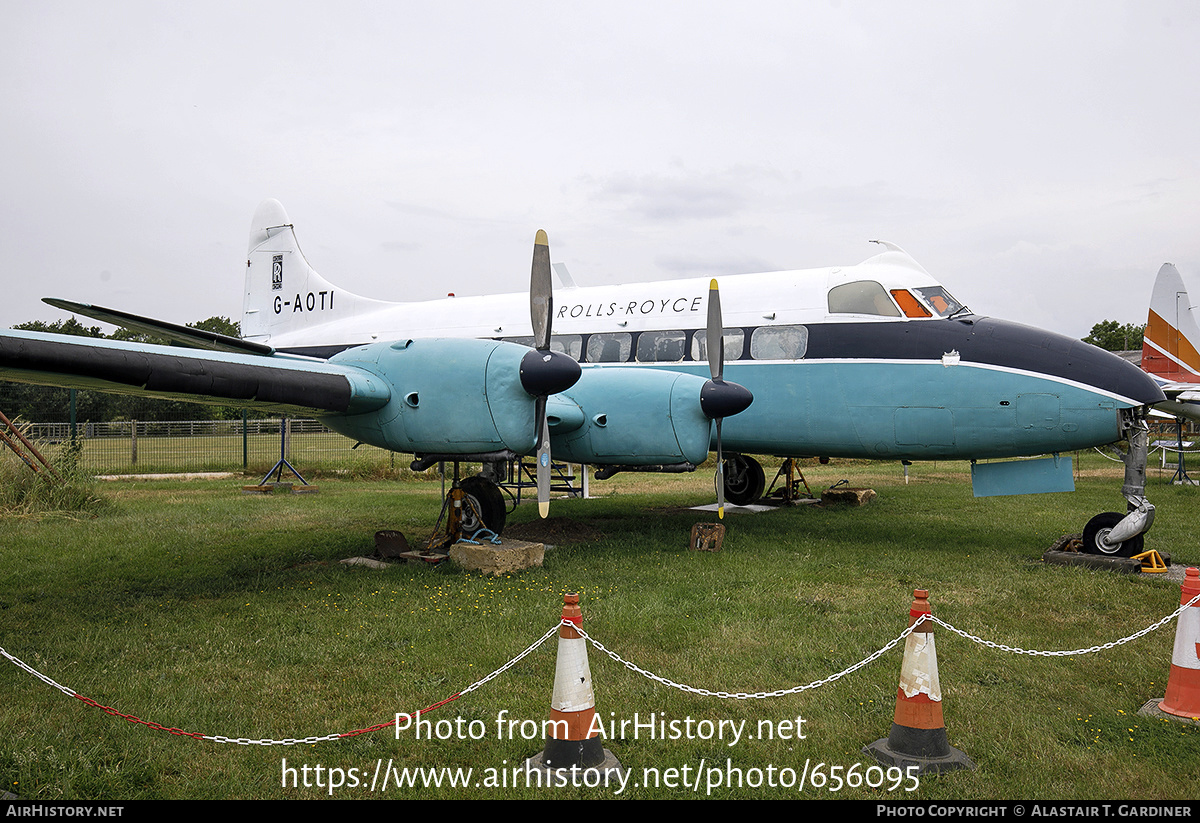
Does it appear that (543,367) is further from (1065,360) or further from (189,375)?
(1065,360)

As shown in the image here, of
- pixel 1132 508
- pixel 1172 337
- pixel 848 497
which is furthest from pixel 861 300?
pixel 1172 337

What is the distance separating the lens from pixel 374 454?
90.6 feet

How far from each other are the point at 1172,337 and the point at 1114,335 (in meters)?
42.5

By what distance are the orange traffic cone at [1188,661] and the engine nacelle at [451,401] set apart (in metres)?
5.72

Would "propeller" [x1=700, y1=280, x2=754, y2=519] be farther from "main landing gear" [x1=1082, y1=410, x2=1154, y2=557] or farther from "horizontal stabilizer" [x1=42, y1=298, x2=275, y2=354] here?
"horizontal stabilizer" [x1=42, y1=298, x2=275, y2=354]

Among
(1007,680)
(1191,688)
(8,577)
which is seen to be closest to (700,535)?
(1007,680)

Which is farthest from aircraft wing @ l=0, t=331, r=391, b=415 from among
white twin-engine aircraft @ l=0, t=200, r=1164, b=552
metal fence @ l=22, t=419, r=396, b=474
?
metal fence @ l=22, t=419, r=396, b=474

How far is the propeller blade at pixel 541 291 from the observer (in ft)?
28.2

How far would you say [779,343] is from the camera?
34.2 ft

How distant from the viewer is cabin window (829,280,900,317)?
32.1 feet

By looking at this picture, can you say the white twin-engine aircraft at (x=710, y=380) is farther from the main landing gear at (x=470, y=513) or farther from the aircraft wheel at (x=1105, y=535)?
the main landing gear at (x=470, y=513)

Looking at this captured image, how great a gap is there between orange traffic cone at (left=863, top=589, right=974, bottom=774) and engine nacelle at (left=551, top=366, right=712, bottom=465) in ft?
Answer: 16.7

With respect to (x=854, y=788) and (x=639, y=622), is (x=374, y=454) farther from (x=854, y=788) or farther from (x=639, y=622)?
(x=854, y=788)

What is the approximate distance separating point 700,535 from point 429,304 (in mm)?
6882
